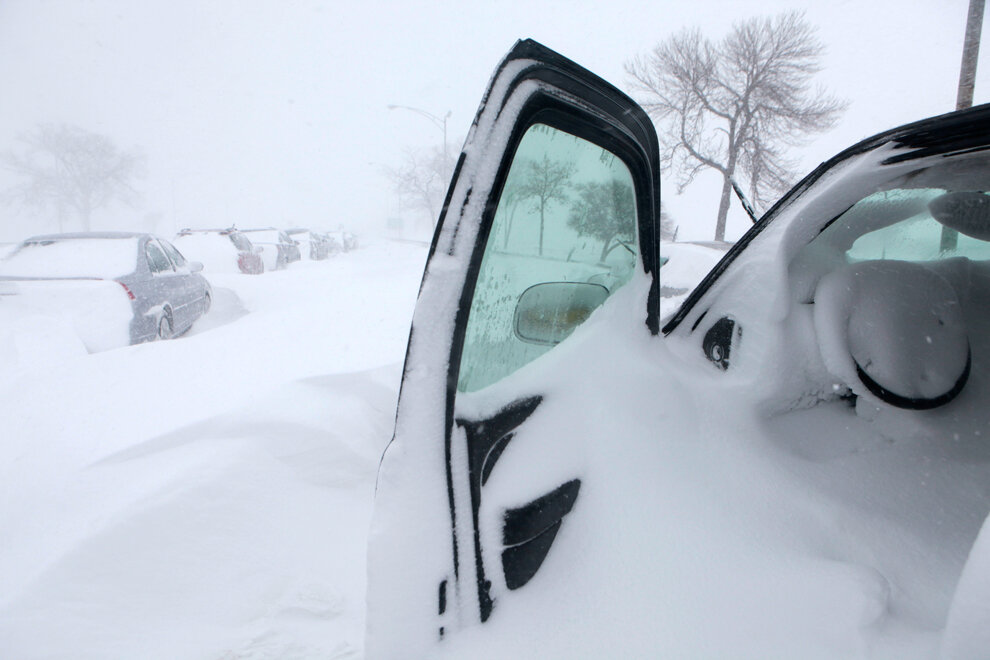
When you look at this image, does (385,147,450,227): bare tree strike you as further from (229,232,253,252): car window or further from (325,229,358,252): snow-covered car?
(229,232,253,252): car window

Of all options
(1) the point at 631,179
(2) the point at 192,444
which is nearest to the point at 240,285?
(2) the point at 192,444

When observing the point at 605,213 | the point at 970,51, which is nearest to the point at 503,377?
the point at 605,213

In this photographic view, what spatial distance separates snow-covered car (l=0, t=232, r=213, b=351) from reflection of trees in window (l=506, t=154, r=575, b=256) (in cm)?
492

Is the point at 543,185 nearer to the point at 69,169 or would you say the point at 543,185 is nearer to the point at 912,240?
the point at 912,240

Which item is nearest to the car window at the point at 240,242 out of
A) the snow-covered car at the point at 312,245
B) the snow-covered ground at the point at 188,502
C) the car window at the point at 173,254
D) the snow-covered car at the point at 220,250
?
the snow-covered car at the point at 220,250

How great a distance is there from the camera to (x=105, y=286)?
16.7 ft

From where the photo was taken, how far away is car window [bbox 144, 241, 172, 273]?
605 centimetres

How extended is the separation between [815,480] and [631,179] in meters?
1.12

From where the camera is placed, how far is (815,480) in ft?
5.09

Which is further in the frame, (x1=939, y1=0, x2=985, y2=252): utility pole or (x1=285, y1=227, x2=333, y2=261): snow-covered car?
(x1=285, y1=227, x2=333, y2=261): snow-covered car

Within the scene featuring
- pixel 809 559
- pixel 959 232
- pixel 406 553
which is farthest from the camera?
pixel 959 232

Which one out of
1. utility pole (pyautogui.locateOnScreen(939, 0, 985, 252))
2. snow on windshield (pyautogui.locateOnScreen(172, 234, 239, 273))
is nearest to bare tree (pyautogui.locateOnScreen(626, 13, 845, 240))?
utility pole (pyautogui.locateOnScreen(939, 0, 985, 252))

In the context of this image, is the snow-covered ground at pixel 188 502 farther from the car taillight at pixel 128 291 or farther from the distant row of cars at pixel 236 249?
the distant row of cars at pixel 236 249

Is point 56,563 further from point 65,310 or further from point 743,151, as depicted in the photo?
point 743,151
